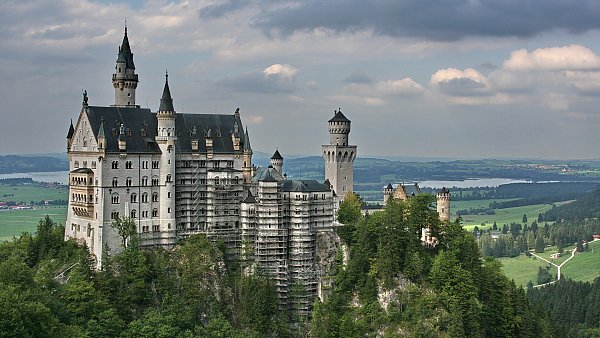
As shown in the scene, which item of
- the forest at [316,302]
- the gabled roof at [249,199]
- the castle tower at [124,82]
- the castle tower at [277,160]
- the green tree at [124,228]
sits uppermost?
the castle tower at [124,82]

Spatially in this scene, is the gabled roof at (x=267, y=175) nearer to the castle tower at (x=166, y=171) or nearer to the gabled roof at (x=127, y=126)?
the castle tower at (x=166, y=171)

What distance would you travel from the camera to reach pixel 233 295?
10225 centimetres

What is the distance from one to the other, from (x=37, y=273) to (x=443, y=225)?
162 feet

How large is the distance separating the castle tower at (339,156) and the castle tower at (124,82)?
30268mm

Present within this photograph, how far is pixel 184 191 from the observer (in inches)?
4154

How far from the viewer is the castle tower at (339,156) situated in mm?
124500

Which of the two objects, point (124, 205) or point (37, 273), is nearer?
point (37, 273)

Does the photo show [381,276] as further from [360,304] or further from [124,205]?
[124,205]

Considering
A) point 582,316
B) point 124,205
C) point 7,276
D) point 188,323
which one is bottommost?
point 582,316

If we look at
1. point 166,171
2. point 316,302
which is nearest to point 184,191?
point 166,171

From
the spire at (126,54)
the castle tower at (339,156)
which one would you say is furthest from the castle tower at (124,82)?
the castle tower at (339,156)

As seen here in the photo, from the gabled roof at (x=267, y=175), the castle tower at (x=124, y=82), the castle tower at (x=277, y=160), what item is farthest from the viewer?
the castle tower at (x=277, y=160)

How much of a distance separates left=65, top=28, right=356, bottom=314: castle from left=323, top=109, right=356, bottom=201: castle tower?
1397cm

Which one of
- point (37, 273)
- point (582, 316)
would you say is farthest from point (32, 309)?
point (582, 316)
